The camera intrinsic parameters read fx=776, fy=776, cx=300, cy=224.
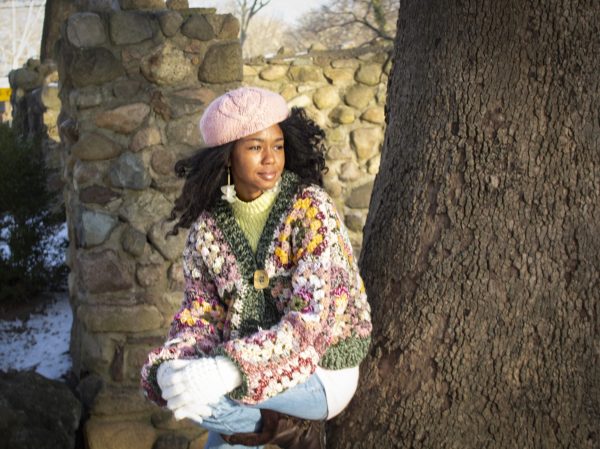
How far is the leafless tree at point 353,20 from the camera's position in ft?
37.0

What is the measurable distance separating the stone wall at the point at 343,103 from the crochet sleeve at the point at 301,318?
12.5ft

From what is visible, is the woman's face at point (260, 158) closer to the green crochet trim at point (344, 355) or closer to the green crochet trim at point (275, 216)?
the green crochet trim at point (275, 216)

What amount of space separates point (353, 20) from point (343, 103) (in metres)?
5.87

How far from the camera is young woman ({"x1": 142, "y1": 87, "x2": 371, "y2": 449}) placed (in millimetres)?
1839

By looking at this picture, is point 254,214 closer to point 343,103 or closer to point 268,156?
point 268,156

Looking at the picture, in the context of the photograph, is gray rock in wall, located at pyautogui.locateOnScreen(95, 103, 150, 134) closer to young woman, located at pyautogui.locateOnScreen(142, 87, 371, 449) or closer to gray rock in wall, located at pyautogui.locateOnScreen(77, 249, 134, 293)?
gray rock in wall, located at pyautogui.locateOnScreen(77, 249, 134, 293)

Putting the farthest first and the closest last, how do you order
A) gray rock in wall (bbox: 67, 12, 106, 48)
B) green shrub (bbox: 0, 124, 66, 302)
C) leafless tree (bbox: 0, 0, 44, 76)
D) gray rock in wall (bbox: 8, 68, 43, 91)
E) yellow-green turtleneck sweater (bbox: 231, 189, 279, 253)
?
leafless tree (bbox: 0, 0, 44, 76) < gray rock in wall (bbox: 8, 68, 43, 91) < green shrub (bbox: 0, 124, 66, 302) < gray rock in wall (bbox: 67, 12, 106, 48) < yellow-green turtleneck sweater (bbox: 231, 189, 279, 253)

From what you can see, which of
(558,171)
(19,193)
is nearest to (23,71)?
(19,193)

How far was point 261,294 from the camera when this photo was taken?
208cm

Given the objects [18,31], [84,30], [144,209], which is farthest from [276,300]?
[18,31]

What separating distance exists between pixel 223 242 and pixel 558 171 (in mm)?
907

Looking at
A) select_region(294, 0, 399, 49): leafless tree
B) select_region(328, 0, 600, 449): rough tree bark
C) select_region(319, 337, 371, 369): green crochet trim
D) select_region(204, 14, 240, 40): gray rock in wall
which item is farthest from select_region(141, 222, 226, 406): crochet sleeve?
select_region(294, 0, 399, 49): leafless tree

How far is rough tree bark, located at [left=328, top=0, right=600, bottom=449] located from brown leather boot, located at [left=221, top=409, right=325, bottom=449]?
12cm

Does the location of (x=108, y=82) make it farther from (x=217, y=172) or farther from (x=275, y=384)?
(x=275, y=384)
